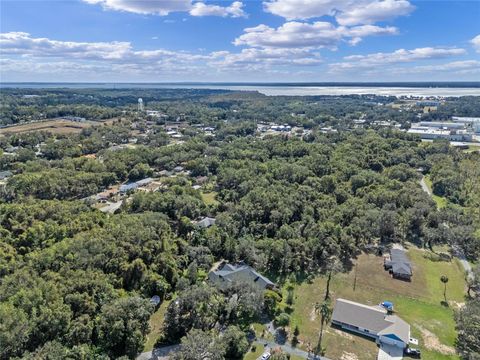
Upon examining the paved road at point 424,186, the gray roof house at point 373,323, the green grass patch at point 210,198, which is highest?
the paved road at point 424,186

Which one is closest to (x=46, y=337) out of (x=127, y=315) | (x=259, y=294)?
(x=127, y=315)

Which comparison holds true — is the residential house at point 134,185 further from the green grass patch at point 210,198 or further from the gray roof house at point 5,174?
the gray roof house at point 5,174

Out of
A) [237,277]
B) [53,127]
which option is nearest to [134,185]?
[237,277]

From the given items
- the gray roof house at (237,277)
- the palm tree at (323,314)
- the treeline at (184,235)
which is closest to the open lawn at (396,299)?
the palm tree at (323,314)

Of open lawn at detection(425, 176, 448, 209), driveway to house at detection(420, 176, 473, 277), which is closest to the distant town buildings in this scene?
open lawn at detection(425, 176, 448, 209)

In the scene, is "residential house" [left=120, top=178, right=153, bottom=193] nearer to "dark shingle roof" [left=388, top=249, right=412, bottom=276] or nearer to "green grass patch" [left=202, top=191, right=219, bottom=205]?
"green grass patch" [left=202, top=191, right=219, bottom=205]

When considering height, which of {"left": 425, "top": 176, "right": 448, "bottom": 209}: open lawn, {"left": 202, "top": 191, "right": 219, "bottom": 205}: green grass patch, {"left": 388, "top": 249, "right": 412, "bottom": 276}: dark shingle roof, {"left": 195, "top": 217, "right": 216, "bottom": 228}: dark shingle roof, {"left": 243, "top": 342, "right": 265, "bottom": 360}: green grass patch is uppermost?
{"left": 425, "top": 176, "right": 448, "bottom": 209}: open lawn
